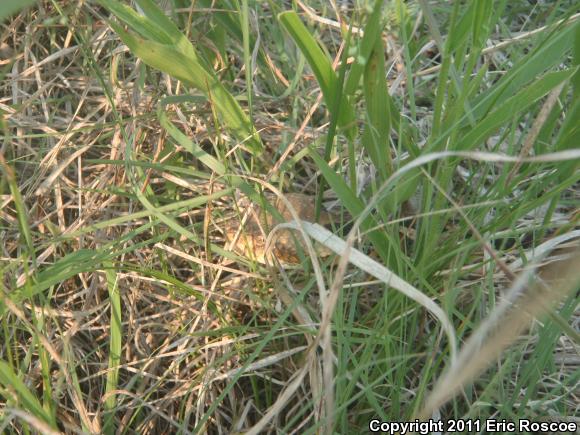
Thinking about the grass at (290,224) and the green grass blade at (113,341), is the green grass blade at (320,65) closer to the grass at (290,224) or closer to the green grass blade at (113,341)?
the grass at (290,224)

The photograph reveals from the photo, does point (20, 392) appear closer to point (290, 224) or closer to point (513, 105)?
point (290, 224)

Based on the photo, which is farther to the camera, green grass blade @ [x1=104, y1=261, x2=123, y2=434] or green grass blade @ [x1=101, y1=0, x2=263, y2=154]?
green grass blade @ [x1=104, y1=261, x2=123, y2=434]

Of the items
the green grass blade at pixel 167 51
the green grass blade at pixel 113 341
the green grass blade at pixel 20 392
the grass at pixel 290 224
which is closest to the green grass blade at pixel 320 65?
the grass at pixel 290 224

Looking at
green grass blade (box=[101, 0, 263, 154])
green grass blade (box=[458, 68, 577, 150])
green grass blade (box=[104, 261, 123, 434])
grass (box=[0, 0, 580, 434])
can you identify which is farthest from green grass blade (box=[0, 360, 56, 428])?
green grass blade (box=[458, 68, 577, 150])

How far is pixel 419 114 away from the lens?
4.52 feet

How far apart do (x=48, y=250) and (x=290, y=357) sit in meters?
0.46

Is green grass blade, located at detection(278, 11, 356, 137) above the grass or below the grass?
above

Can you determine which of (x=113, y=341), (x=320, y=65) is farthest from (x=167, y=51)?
(x=113, y=341)

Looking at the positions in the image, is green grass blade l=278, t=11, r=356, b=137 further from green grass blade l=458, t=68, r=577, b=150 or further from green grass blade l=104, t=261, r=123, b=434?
green grass blade l=104, t=261, r=123, b=434

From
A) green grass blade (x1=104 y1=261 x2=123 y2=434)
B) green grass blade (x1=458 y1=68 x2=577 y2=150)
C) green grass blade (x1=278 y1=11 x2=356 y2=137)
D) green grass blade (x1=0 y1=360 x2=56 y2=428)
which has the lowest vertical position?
green grass blade (x1=104 y1=261 x2=123 y2=434)

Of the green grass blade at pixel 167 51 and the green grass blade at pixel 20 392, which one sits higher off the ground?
the green grass blade at pixel 167 51

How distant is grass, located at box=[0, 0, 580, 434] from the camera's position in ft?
2.98

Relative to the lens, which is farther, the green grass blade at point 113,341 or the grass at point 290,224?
the green grass blade at point 113,341

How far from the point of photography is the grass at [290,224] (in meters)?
0.91
